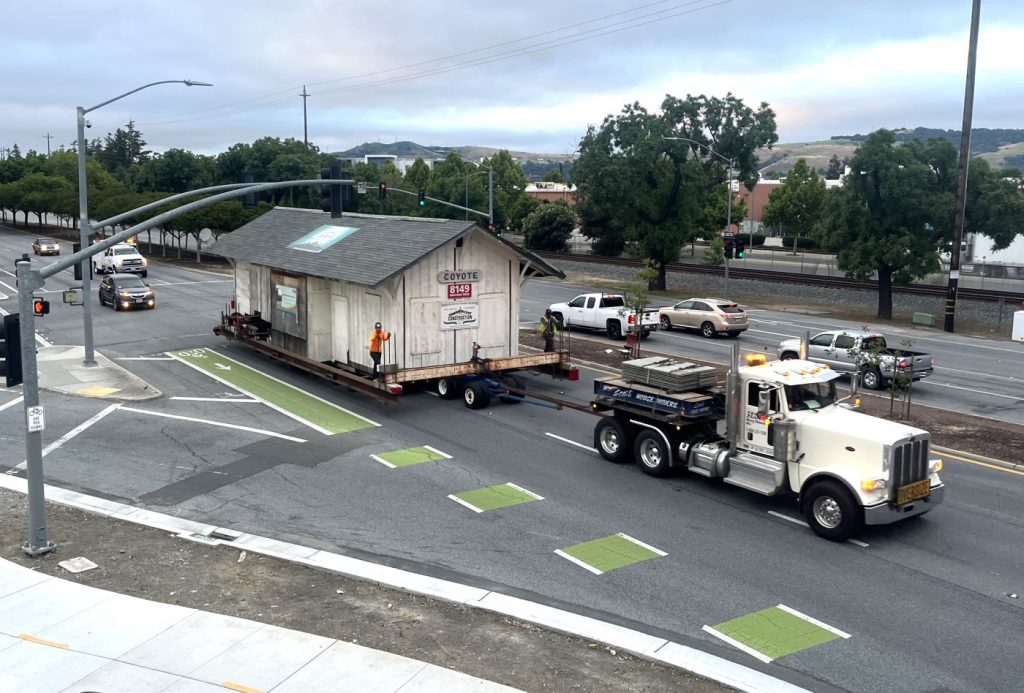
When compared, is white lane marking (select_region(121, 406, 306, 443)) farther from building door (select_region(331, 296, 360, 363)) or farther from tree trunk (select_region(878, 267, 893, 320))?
tree trunk (select_region(878, 267, 893, 320))

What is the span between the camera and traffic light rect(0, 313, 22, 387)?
44.8 feet

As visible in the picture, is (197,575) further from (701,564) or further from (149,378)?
(149,378)

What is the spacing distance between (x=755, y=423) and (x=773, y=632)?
5.13 meters

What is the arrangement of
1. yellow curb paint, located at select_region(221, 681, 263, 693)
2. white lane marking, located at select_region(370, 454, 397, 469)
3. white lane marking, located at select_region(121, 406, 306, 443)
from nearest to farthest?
yellow curb paint, located at select_region(221, 681, 263, 693), white lane marking, located at select_region(370, 454, 397, 469), white lane marking, located at select_region(121, 406, 306, 443)

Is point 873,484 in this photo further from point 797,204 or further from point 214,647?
point 797,204

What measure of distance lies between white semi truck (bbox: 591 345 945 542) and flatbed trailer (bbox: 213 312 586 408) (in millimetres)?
3515

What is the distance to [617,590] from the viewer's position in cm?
1256

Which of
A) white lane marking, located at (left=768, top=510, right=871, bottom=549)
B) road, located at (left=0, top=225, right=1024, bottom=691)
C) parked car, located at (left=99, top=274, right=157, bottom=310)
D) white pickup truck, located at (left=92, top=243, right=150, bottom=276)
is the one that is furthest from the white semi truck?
white pickup truck, located at (left=92, top=243, right=150, bottom=276)

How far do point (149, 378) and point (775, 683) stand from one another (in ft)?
75.7

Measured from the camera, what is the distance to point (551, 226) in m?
78.6

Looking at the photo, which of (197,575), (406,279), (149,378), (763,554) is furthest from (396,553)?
(149,378)

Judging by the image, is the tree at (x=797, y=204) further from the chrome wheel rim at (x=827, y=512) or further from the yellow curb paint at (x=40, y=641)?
the yellow curb paint at (x=40, y=641)

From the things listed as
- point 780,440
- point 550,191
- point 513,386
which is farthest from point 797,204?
point 780,440

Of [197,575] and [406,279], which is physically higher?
[406,279]
